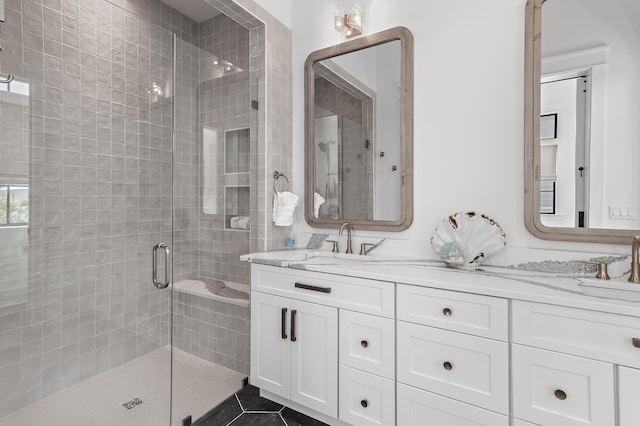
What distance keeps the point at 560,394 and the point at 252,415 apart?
1.49 meters

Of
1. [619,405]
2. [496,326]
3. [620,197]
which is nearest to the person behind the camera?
[619,405]

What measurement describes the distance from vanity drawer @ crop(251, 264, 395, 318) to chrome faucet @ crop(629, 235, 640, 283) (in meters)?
0.99

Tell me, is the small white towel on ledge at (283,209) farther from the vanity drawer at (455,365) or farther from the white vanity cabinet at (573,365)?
the white vanity cabinet at (573,365)

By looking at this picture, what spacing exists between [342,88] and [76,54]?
1761mm

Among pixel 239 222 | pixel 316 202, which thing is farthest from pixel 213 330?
pixel 316 202

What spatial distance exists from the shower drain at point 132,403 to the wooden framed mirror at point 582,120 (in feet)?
7.95

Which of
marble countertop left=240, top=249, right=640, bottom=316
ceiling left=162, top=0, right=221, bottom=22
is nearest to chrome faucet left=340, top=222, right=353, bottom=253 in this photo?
marble countertop left=240, top=249, right=640, bottom=316

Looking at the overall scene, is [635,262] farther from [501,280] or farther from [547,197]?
[501,280]

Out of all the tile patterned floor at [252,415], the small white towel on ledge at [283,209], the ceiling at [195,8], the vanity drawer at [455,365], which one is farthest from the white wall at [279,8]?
the tile patterned floor at [252,415]

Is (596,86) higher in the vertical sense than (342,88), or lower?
lower

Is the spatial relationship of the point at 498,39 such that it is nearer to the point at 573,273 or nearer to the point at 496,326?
the point at 573,273

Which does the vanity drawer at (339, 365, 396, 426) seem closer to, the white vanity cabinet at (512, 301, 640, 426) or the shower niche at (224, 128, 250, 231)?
the white vanity cabinet at (512, 301, 640, 426)

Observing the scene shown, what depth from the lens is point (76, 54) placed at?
6.73 ft

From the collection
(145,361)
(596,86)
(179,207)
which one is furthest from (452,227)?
(145,361)
